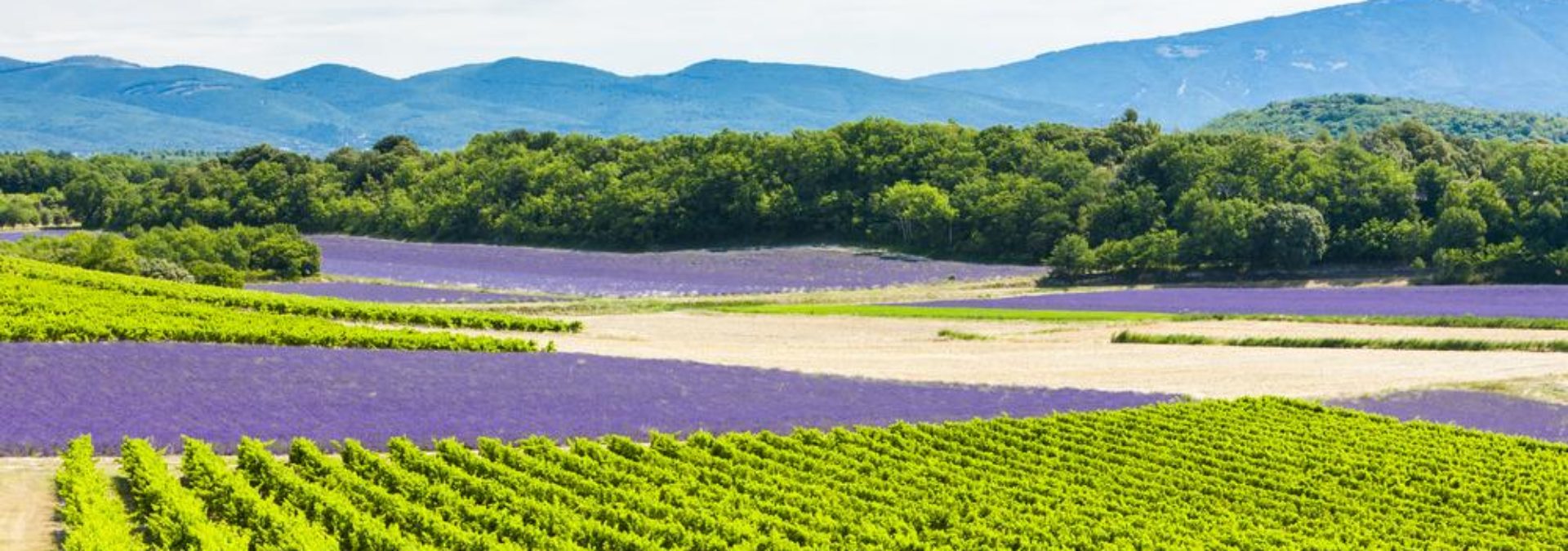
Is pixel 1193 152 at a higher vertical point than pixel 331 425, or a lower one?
higher

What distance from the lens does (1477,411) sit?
41.8 metres

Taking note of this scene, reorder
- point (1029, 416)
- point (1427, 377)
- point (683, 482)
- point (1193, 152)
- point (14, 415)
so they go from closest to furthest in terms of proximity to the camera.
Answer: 1. point (683, 482)
2. point (14, 415)
3. point (1029, 416)
4. point (1427, 377)
5. point (1193, 152)

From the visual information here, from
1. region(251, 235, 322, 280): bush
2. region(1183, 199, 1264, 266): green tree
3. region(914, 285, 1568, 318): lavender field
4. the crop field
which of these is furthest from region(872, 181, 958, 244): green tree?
the crop field

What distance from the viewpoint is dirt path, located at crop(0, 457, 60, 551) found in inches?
974

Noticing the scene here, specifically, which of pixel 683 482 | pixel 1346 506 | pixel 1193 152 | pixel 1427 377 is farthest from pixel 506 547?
pixel 1193 152

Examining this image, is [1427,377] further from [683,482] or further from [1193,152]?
[1193,152]

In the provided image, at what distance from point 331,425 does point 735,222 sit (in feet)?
275

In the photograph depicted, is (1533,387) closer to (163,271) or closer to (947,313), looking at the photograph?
(947,313)

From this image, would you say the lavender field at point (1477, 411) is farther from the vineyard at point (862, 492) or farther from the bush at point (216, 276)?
the bush at point (216, 276)

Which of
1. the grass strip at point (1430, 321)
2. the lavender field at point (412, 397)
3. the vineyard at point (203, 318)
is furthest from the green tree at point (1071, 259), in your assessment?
the lavender field at point (412, 397)

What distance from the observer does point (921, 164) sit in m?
116

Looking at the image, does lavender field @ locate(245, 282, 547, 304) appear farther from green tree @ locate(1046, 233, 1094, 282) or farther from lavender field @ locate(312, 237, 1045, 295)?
green tree @ locate(1046, 233, 1094, 282)

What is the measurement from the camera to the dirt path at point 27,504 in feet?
81.1

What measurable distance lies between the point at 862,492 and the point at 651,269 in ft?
233
